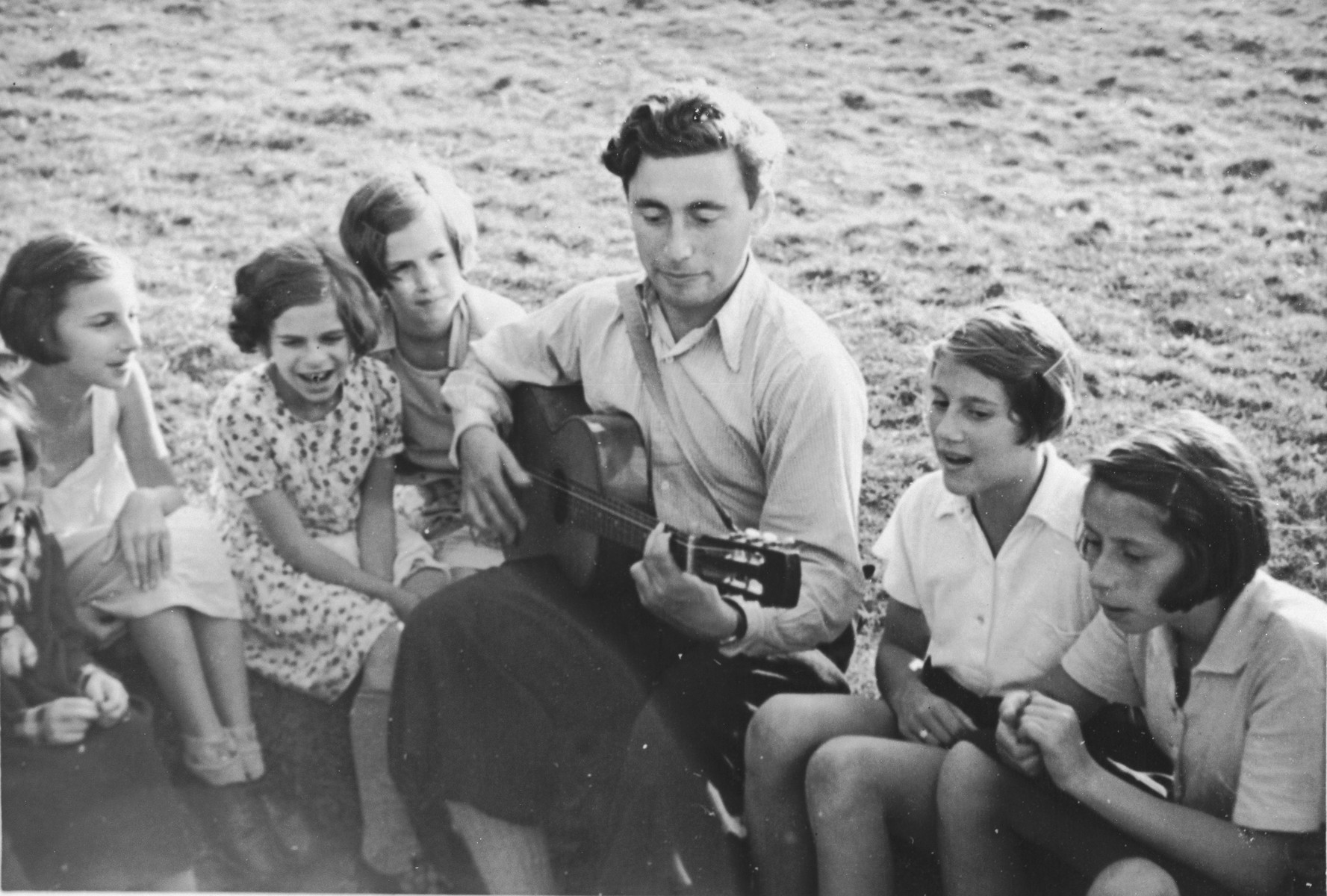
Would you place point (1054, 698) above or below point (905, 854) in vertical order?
above

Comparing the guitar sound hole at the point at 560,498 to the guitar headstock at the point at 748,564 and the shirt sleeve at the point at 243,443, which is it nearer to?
the guitar headstock at the point at 748,564

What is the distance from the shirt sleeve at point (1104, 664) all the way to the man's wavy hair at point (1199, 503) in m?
0.18

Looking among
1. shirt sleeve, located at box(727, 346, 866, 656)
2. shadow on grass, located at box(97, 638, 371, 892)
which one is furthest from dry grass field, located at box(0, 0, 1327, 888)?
shirt sleeve, located at box(727, 346, 866, 656)

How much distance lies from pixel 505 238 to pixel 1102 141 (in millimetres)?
1357

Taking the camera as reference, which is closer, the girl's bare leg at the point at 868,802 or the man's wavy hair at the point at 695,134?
the girl's bare leg at the point at 868,802

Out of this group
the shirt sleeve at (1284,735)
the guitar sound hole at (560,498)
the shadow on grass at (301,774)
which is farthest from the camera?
the shadow on grass at (301,774)

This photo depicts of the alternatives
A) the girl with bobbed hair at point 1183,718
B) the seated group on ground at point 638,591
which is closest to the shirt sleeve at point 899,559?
the seated group on ground at point 638,591

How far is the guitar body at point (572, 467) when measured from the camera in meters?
3.18

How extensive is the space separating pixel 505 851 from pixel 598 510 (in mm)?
771

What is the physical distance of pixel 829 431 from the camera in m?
3.08

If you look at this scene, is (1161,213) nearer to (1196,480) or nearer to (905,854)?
(1196,480)

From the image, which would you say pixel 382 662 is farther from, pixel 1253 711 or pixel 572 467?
pixel 1253 711

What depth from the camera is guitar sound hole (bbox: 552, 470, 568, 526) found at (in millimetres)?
3285

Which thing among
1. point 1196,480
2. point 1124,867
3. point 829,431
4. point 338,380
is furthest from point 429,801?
point 1196,480
